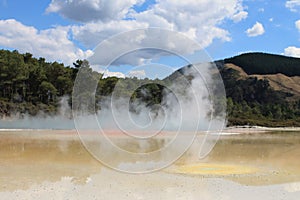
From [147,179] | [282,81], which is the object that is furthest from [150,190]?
[282,81]

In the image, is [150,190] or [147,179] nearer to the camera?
[150,190]

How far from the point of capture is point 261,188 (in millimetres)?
13367

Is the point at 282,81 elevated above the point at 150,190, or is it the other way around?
the point at 282,81

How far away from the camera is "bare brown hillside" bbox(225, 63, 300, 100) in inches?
5994

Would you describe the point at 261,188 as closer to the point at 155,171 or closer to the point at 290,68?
the point at 155,171

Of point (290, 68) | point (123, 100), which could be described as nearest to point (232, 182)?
point (123, 100)

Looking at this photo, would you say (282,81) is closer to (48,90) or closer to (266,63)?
(266,63)

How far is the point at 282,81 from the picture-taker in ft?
531

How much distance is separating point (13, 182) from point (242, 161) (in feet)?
38.5

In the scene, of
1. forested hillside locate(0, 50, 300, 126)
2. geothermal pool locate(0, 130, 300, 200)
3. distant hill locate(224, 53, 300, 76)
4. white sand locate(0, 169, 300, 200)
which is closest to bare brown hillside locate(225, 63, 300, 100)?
distant hill locate(224, 53, 300, 76)

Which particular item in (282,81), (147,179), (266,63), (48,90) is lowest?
(147,179)

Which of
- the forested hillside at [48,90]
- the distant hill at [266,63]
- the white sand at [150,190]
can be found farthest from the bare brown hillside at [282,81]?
the white sand at [150,190]

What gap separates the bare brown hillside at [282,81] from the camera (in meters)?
152

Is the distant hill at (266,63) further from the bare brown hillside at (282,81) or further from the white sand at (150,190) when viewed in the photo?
the white sand at (150,190)
